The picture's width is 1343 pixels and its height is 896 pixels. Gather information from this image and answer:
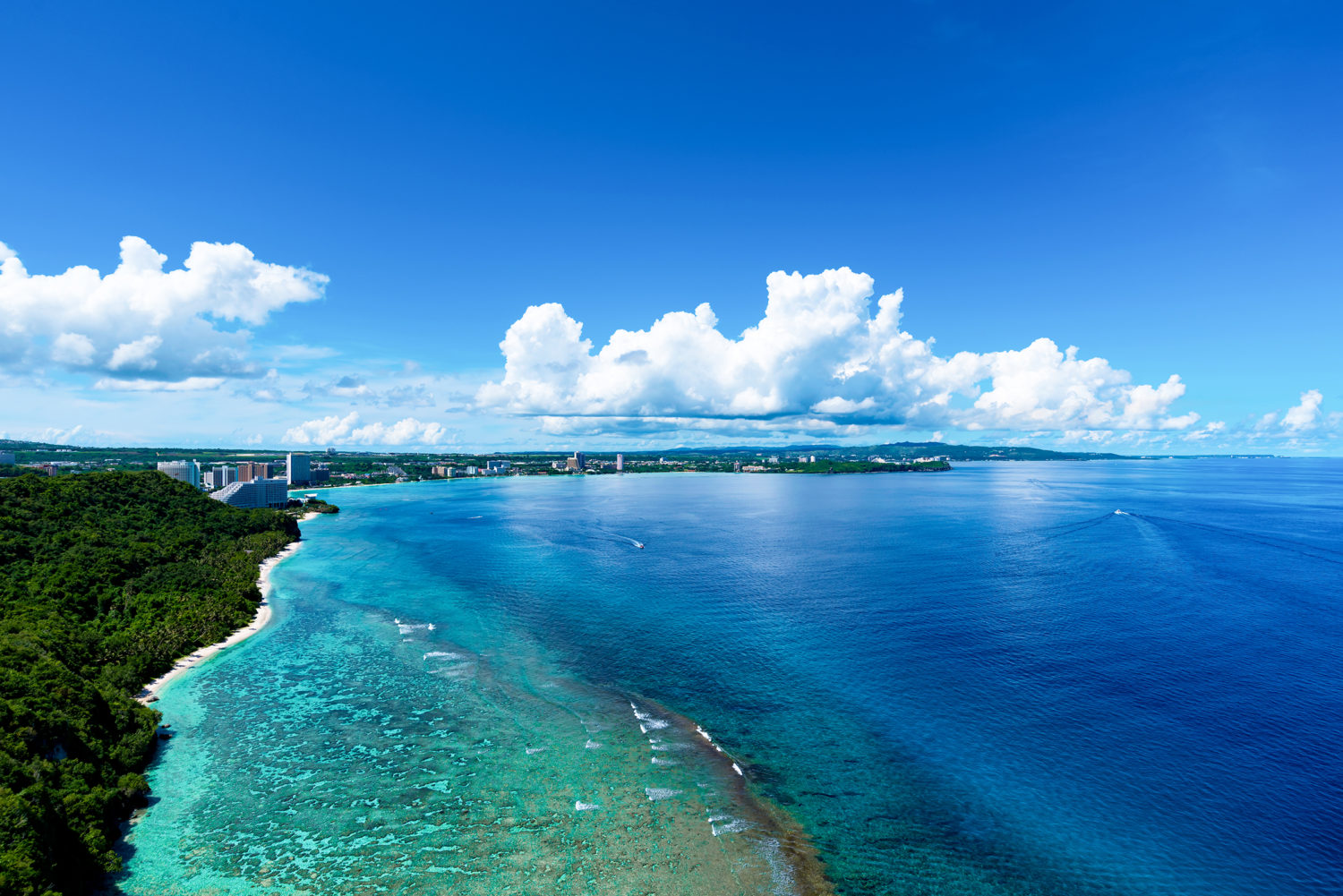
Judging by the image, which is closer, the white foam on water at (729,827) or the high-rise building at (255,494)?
the white foam on water at (729,827)

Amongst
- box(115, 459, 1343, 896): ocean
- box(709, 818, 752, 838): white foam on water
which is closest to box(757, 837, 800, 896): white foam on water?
box(115, 459, 1343, 896): ocean

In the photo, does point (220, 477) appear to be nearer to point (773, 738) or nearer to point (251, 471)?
point (251, 471)

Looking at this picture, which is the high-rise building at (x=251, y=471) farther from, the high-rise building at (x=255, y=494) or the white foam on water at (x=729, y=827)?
the white foam on water at (x=729, y=827)

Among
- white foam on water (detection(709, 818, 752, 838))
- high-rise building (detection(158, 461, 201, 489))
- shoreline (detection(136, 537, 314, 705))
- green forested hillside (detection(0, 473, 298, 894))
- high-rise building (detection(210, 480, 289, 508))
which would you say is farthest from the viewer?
high-rise building (detection(158, 461, 201, 489))

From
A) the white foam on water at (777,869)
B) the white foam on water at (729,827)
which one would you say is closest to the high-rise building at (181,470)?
the white foam on water at (729,827)

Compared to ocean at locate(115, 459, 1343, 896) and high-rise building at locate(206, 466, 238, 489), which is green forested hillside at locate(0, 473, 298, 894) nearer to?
ocean at locate(115, 459, 1343, 896)

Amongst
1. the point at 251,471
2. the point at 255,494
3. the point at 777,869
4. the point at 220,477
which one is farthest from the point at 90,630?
the point at 220,477
